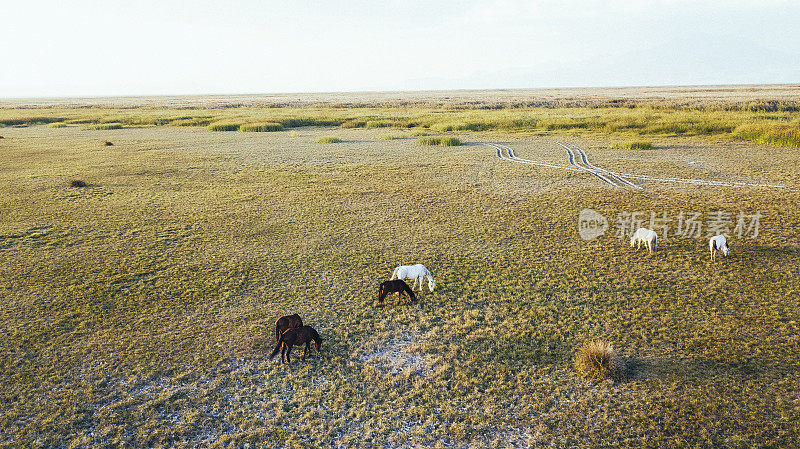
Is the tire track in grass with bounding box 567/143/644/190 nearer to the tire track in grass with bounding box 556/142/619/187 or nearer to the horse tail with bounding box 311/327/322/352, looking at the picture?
the tire track in grass with bounding box 556/142/619/187

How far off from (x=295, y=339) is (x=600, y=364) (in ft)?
15.6

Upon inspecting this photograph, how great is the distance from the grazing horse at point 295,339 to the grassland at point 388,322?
0.73 ft

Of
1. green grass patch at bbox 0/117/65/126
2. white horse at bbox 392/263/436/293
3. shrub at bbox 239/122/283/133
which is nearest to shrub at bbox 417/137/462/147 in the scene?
shrub at bbox 239/122/283/133

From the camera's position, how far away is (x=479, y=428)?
5828 millimetres

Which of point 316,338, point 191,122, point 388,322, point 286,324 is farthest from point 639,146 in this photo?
point 191,122

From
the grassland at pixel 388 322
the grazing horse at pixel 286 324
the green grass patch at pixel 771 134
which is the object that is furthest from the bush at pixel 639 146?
the grazing horse at pixel 286 324

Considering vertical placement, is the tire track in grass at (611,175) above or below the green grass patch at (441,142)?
below

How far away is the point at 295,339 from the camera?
7211 millimetres

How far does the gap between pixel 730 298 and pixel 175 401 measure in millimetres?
10323

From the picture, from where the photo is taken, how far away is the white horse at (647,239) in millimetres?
11430

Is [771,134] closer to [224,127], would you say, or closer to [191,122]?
[224,127]

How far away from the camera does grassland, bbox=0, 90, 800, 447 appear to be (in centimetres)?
591

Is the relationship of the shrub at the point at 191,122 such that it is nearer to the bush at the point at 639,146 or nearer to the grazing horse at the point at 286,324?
the bush at the point at 639,146

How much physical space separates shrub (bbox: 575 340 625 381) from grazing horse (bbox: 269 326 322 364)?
422 cm
